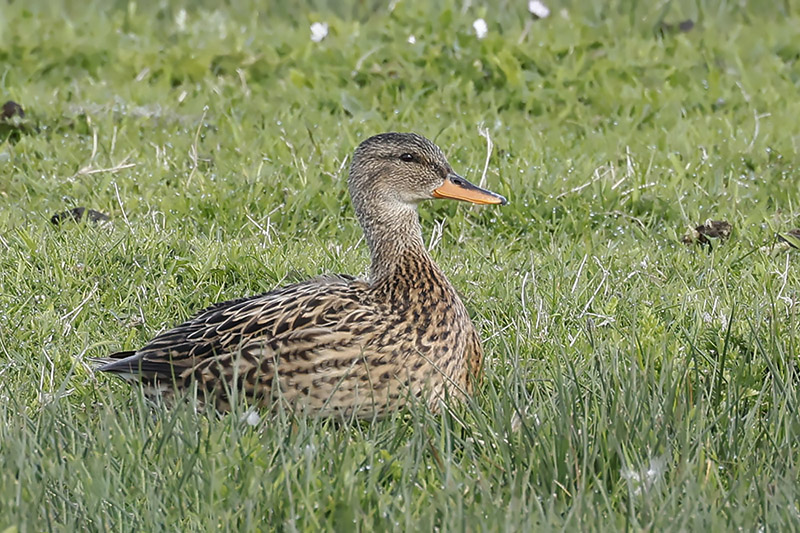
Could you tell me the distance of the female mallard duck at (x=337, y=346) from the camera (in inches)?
165

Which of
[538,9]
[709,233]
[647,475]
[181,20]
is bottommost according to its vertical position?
[181,20]

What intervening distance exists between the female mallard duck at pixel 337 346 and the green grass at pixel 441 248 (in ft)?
0.47

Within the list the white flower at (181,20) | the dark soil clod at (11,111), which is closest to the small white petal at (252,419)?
the dark soil clod at (11,111)

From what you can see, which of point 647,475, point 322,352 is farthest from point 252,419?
point 647,475

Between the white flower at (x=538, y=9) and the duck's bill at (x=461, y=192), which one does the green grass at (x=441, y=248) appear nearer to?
the white flower at (x=538, y=9)

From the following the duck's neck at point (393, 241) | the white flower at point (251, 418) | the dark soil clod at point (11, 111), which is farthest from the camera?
the dark soil clod at point (11, 111)

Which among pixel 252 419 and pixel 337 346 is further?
pixel 337 346

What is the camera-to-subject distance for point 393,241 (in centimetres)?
482

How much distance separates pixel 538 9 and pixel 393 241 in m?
5.03

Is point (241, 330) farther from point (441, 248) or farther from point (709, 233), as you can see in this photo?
point (709, 233)

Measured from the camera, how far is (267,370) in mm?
4250

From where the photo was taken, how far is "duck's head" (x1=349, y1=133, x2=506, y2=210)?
4961 mm

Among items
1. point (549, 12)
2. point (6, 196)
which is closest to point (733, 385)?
point (6, 196)

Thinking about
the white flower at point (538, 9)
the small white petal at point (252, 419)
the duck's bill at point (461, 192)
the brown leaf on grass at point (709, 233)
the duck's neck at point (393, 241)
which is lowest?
the white flower at point (538, 9)
